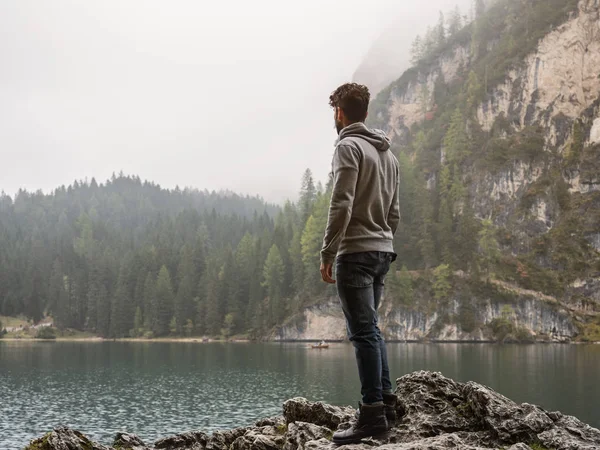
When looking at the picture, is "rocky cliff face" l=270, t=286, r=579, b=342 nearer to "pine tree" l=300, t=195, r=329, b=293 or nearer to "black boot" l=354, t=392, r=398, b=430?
"pine tree" l=300, t=195, r=329, b=293

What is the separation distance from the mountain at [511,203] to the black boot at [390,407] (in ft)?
328

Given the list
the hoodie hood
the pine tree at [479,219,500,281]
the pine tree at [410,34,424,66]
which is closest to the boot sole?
the hoodie hood

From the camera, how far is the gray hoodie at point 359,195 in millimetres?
6914

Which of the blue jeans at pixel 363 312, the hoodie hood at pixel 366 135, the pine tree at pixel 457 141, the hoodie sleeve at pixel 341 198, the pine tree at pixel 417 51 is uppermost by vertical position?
the pine tree at pixel 417 51

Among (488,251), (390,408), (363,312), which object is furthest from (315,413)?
(488,251)

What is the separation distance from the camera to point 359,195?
728 centimetres

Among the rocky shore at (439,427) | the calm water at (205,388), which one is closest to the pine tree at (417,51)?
the calm water at (205,388)

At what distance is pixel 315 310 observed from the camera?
4508 inches

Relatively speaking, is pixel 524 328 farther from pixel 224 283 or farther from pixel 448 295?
pixel 224 283

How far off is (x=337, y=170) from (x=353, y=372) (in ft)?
→ 161

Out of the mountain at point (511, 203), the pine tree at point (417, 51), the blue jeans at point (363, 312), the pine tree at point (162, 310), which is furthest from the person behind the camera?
the pine tree at point (417, 51)

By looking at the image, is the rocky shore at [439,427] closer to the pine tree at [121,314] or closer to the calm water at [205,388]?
the calm water at [205,388]

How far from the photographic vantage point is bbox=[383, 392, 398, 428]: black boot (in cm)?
787

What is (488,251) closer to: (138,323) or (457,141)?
(457,141)
